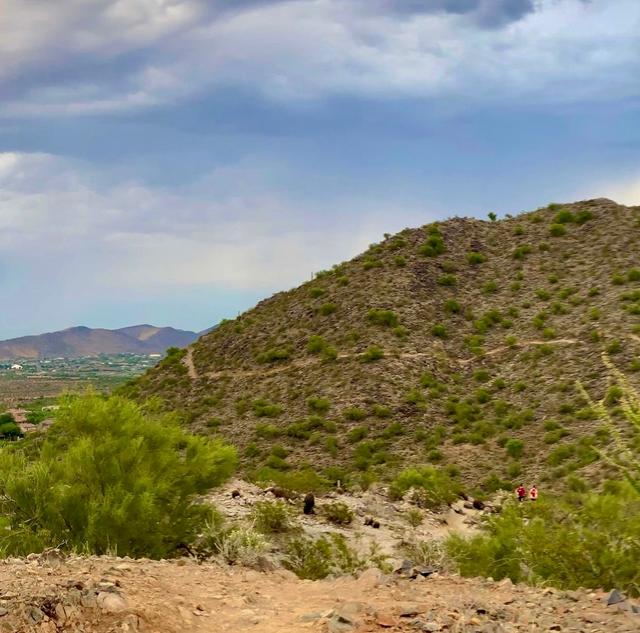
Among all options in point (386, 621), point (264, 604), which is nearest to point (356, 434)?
point (264, 604)

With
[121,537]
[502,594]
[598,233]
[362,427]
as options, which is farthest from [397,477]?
[598,233]

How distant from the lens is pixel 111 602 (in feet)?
27.6

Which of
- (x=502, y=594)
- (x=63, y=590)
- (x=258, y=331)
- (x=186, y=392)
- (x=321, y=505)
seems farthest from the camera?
(x=258, y=331)

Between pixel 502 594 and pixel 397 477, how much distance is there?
72.5 feet

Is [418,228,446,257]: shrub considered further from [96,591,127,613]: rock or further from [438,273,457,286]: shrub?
[96,591,127,613]: rock

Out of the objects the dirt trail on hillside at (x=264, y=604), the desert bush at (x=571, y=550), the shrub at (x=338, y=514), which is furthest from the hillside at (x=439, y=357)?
the dirt trail on hillside at (x=264, y=604)

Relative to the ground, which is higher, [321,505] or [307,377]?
[307,377]

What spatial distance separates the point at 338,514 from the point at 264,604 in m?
13.5

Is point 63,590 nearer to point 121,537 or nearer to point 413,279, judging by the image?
point 121,537

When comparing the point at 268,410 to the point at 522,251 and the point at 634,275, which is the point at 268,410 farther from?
the point at 522,251

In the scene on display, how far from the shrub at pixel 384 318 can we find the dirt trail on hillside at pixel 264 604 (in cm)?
3456

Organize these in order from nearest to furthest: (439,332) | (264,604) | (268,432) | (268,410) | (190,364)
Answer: (264,604)
(268,432)
(268,410)
(439,332)
(190,364)

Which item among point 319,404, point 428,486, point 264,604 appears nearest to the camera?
point 264,604

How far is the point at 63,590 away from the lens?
8.51m
